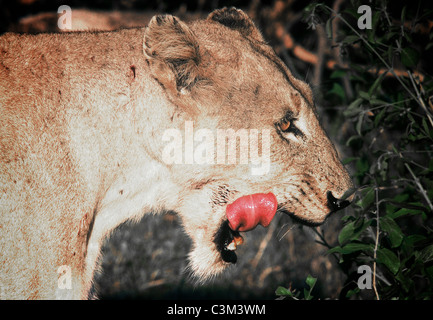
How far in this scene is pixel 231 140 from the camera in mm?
2334

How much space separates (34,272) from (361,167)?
2045 millimetres

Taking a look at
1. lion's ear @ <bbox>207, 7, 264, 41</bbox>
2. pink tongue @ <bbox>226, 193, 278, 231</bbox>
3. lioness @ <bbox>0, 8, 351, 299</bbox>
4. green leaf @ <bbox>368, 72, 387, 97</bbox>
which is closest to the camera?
lioness @ <bbox>0, 8, 351, 299</bbox>

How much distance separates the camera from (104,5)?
6.02 m

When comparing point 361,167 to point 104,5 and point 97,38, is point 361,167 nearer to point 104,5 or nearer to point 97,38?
point 97,38

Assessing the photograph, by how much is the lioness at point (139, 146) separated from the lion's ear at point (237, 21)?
18cm

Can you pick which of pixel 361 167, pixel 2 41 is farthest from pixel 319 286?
pixel 2 41

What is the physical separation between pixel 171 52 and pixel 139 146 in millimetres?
443

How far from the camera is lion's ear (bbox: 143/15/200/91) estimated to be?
2201 mm

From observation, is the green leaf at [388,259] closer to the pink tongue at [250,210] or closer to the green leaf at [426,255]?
the green leaf at [426,255]

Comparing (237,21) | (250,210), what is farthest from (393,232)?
(237,21)

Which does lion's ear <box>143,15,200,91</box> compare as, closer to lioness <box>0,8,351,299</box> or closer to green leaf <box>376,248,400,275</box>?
lioness <box>0,8,351,299</box>

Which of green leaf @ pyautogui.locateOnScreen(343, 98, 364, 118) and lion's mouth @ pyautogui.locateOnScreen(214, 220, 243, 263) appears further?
green leaf @ pyautogui.locateOnScreen(343, 98, 364, 118)
